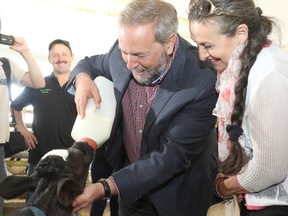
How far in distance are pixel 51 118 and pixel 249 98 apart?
8.56 ft

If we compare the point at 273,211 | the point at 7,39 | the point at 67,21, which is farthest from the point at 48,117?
the point at 67,21

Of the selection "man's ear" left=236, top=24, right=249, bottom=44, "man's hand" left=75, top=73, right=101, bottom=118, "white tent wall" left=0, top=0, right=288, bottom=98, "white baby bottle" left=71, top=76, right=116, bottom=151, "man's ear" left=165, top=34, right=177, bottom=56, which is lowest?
"white baby bottle" left=71, top=76, right=116, bottom=151

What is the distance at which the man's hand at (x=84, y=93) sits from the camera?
1.84m

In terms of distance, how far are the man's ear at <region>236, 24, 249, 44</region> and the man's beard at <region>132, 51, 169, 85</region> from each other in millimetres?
534

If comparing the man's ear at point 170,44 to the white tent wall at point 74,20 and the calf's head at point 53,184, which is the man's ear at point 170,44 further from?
the white tent wall at point 74,20

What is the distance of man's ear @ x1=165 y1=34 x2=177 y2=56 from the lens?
1.84 m

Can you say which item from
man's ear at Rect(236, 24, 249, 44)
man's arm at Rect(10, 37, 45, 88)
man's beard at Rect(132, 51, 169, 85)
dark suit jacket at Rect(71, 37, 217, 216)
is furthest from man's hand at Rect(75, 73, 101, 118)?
man's arm at Rect(10, 37, 45, 88)

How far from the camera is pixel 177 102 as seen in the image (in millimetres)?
1832

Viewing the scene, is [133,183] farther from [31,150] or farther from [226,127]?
[31,150]

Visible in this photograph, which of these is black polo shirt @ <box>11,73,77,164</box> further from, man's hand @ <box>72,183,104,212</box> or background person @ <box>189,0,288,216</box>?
background person @ <box>189,0,288,216</box>

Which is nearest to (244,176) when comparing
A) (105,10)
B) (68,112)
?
(68,112)

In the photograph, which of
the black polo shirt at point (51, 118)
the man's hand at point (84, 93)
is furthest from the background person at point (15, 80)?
the man's hand at point (84, 93)

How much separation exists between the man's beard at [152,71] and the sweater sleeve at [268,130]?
2.17 feet

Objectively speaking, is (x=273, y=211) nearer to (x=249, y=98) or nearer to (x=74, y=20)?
(x=249, y=98)
